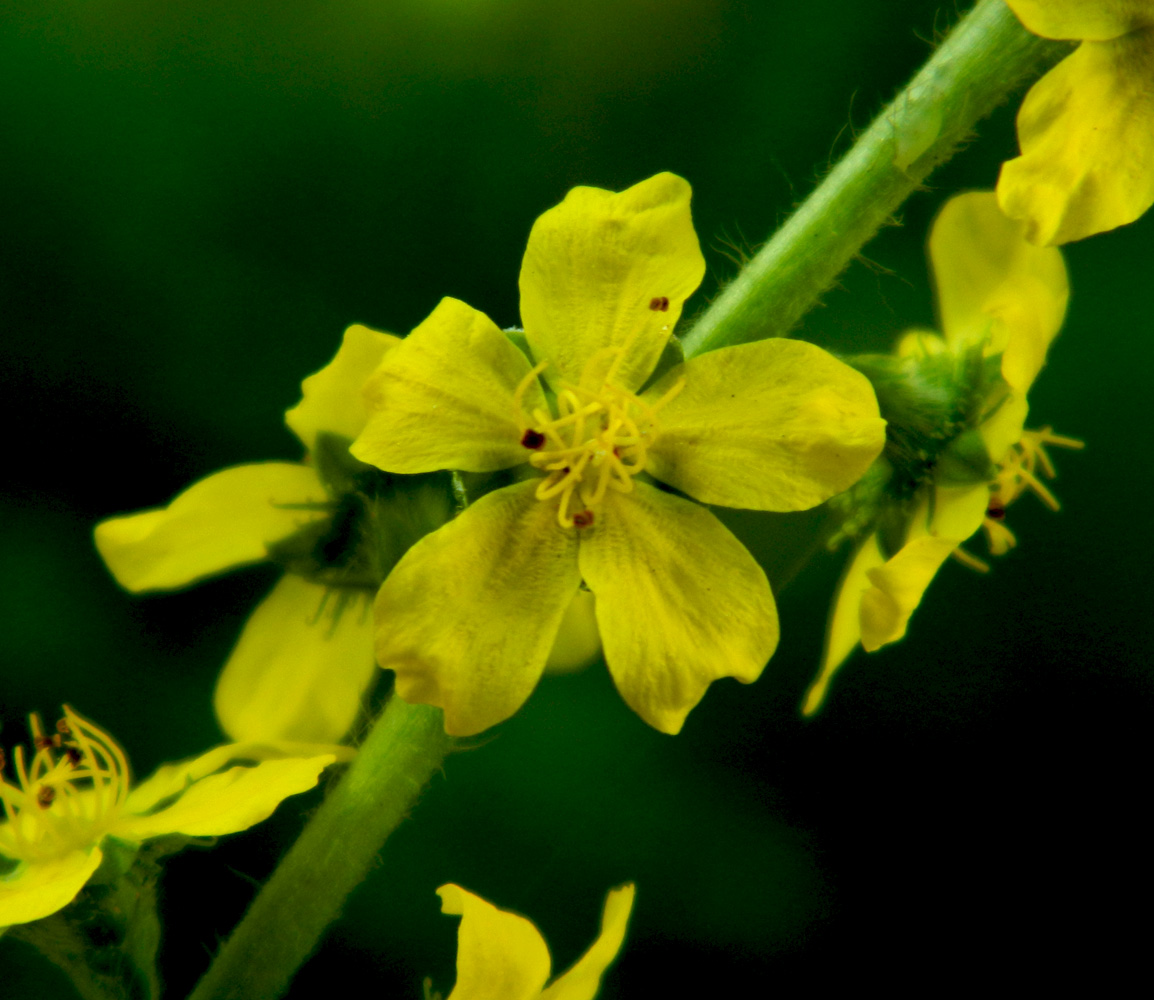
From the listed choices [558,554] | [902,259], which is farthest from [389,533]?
[902,259]

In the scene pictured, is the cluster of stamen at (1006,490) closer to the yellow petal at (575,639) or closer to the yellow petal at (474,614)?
the yellow petal at (575,639)

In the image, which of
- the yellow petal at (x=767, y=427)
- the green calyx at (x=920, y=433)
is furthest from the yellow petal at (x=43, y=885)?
the green calyx at (x=920, y=433)

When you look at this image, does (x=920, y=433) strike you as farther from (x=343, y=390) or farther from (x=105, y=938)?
(x=105, y=938)

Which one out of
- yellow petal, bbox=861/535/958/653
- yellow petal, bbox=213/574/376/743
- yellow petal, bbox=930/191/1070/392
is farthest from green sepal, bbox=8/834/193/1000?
yellow petal, bbox=930/191/1070/392

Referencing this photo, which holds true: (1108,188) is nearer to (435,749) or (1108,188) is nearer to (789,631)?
(435,749)

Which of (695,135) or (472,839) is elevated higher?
(695,135)

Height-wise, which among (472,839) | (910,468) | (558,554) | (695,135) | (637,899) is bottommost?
(637,899)
